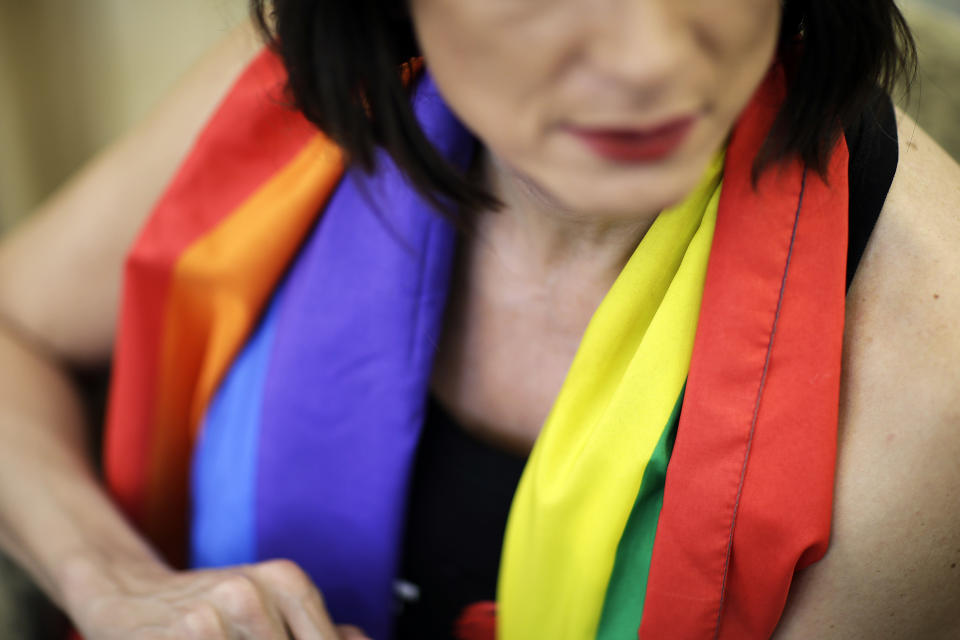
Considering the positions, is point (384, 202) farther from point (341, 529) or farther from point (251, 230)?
point (341, 529)

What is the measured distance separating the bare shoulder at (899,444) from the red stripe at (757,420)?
18mm

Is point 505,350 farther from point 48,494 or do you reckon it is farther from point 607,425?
point 48,494

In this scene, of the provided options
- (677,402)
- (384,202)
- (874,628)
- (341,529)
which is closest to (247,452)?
(341,529)

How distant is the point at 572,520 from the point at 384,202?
0.28 metres

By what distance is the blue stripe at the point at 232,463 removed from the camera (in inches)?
26.6

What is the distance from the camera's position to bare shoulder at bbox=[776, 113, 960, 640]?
1.50 feet

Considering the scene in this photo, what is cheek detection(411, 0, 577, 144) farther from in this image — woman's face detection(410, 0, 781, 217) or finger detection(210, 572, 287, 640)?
finger detection(210, 572, 287, 640)

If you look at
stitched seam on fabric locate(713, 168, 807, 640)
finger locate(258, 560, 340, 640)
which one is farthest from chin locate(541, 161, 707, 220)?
Answer: finger locate(258, 560, 340, 640)

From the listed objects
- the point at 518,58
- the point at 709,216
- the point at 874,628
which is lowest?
the point at 874,628

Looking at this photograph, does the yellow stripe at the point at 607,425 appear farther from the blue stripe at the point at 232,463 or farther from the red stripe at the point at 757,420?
the blue stripe at the point at 232,463

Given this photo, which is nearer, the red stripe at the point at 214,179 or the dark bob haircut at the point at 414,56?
the dark bob haircut at the point at 414,56

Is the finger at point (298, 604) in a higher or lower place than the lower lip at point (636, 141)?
lower

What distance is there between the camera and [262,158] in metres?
0.69

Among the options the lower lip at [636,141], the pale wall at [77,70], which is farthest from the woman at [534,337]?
the pale wall at [77,70]
